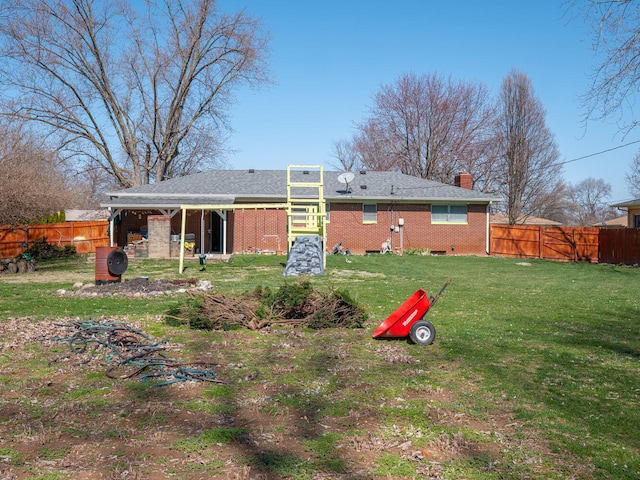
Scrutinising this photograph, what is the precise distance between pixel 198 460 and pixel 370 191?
27.1m

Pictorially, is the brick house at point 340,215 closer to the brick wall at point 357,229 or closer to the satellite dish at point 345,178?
the brick wall at point 357,229

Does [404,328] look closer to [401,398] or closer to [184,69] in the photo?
[401,398]

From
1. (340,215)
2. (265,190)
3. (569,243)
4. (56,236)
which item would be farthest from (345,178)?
(56,236)

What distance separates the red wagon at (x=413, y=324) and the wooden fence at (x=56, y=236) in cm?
1922

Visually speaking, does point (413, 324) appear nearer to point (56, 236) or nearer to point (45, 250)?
point (45, 250)

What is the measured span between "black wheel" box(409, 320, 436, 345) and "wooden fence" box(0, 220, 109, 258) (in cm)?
1954

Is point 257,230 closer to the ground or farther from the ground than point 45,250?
farther from the ground

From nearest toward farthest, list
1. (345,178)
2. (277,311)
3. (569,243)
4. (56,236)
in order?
(277,311) → (56,236) → (569,243) → (345,178)

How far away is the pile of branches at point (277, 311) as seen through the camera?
28.1 ft

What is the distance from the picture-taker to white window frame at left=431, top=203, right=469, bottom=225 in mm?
30609

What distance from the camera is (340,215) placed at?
29.8 metres

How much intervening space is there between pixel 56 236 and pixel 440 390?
84.4 feet

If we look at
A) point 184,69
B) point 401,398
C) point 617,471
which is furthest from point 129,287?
point 184,69

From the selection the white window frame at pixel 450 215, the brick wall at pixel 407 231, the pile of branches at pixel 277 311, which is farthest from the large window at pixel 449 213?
the pile of branches at pixel 277 311
